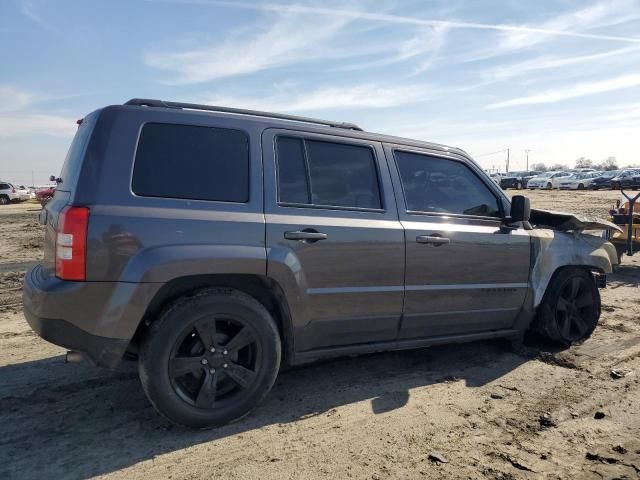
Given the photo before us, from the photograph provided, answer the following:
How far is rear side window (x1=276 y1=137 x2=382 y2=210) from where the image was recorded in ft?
12.2

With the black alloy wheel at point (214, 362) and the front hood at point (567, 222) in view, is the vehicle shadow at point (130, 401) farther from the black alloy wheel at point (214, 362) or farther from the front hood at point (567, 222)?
the front hood at point (567, 222)

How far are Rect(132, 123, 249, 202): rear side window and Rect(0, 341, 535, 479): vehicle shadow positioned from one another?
1191 millimetres

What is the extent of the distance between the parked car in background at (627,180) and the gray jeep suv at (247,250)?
39.8 m

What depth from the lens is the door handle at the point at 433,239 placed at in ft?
13.3

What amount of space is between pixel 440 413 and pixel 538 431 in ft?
2.08

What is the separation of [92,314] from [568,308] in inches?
169

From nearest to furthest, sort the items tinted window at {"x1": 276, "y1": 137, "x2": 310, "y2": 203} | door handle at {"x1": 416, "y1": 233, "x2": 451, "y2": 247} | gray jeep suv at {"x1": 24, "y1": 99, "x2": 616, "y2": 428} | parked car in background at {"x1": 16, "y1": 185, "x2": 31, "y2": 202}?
gray jeep suv at {"x1": 24, "y1": 99, "x2": 616, "y2": 428}
tinted window at {"x1": 276, "y1": 137, "x2": 310, "y2": 203}
door handle at {"x1": 416, "y1": 233, "x2": 451, "y2": 247}
parked car in background at {"x1": 16, "y1": 185, "x2": 31, "y2": 202}

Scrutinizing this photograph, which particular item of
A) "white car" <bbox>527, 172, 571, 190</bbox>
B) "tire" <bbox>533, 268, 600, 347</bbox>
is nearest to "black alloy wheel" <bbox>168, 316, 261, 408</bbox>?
"tire" <bbox>533, 268, 600, 347</bbox>

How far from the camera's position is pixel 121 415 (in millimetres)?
3574

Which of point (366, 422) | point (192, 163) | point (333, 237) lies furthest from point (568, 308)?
point (192, 163)

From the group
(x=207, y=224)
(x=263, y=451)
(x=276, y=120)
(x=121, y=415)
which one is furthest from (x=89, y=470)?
(x=276, y=120)

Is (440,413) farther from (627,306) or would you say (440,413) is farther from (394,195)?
(627,306)

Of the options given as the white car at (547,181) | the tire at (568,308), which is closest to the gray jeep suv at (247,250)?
the tire at (568,308)

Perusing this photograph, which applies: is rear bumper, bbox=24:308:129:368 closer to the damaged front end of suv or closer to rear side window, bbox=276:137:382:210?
rear side window, bbox=276:137:382:210
